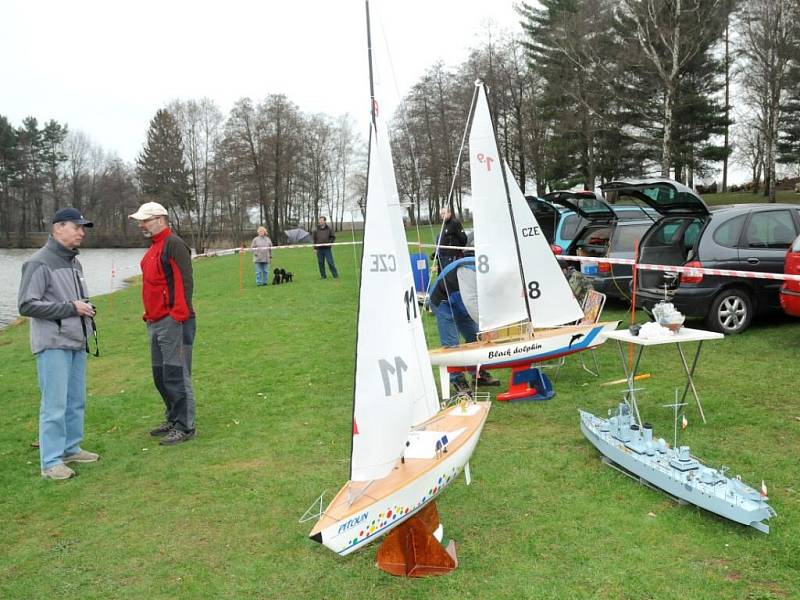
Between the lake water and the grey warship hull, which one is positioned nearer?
the grey warship hull

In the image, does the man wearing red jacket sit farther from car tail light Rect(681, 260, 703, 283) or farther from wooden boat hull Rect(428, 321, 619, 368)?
car tail light Rect(681, 260, 703, 283)

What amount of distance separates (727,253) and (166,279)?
6.95 metres

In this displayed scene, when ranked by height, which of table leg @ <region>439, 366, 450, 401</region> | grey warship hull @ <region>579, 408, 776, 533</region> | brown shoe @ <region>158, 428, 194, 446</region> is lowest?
brown shoe @ <region>158, 428, 194, 446</region>

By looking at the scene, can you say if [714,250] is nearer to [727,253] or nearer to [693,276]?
[727,253]

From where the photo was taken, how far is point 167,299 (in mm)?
5344

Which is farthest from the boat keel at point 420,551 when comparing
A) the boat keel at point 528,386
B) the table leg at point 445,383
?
the boat keel at point 528,386

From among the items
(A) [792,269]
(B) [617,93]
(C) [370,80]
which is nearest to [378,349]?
(C) [370,80]

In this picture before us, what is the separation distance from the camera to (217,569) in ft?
11.8

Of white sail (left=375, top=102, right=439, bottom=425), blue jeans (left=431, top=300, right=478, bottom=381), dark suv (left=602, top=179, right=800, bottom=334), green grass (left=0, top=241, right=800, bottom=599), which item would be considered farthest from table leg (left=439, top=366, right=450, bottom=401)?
dark suv (left=602, top=179, right=800, bottom=334)

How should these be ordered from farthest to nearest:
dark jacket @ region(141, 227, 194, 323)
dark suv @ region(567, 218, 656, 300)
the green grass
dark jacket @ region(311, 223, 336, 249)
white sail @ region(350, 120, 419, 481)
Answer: dark jacket @ region(311, 223, 336, 249) → dark suv @ region(567, 218, 656, 300) → dark jacket @ region(141, 227, 194, 323) → the green grass → white sail @ region(350, 120, 419, 481)

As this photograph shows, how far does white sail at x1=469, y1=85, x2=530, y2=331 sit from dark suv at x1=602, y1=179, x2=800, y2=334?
2.85m

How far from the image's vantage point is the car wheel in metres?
8.26

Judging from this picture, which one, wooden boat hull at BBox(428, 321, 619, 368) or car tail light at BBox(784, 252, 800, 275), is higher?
car tail light at BBox(784, 252, 800, 275)

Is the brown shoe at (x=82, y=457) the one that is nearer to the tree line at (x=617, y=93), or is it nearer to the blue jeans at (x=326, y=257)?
the blue jeans at (x=326, y=257)
